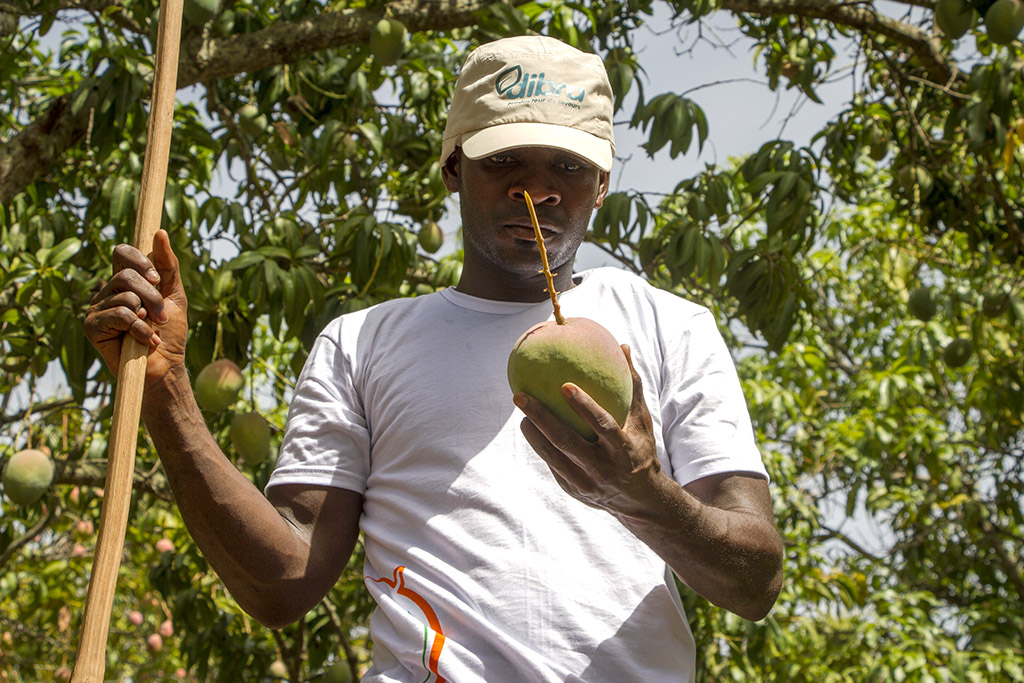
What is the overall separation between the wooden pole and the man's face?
54cm

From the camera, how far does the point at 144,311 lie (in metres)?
1.26

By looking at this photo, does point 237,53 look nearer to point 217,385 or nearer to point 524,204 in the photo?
point 217,385

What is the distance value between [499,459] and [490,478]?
3 cm

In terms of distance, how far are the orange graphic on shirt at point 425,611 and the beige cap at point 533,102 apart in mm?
609

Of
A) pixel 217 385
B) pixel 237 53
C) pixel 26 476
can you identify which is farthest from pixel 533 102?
pixel 26 476

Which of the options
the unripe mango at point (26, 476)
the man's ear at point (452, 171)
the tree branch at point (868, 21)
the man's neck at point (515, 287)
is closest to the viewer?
the man's neck at point (515, 287)

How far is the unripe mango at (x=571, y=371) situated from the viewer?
1.19 meters

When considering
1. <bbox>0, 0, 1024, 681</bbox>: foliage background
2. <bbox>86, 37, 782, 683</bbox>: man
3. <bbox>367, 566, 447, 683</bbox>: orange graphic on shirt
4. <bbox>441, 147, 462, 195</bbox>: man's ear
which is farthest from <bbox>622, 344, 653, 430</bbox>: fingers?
<bbox>0, 0, 1024, 681</bbox>: foliage background

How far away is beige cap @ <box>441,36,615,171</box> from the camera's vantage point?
1.58 metres

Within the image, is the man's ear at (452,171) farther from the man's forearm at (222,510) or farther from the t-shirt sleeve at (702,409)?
the man's forearm at (222,510)

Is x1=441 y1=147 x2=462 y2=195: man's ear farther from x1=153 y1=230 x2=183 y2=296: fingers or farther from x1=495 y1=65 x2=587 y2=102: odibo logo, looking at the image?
x1=153 y1=230 x2=183 y2=296: fingers

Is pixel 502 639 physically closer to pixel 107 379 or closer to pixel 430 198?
pixel 107 379

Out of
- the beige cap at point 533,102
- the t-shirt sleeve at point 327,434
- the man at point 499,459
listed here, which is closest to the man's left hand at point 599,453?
the man at point 499,459

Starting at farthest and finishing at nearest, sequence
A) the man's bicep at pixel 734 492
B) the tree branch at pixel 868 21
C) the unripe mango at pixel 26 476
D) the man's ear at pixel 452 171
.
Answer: the tree branch at pixel 868 21, the unripe mango at pixel 26 476, the man's ear at pixel 452 171, the man's bicep at pixel 734 492
